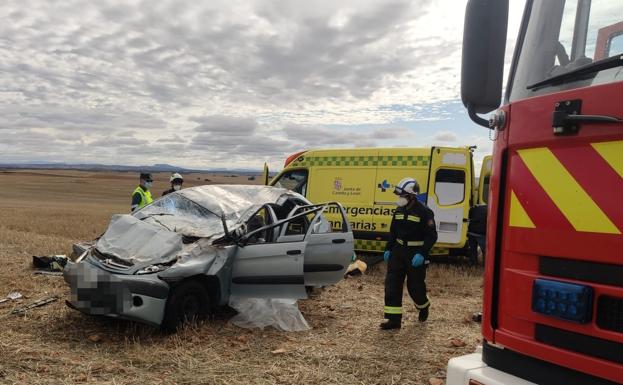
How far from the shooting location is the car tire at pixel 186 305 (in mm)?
4918

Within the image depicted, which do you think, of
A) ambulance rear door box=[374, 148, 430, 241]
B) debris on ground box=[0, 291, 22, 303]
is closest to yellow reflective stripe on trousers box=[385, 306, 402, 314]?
ambulance rear door box=[374, 148, 430, 241]

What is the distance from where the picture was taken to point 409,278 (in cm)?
585

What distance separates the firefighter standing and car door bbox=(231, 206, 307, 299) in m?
1.00

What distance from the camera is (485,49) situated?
6.72ft

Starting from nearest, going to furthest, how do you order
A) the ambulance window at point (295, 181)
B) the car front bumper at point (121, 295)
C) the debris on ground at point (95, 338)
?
the car front bumper at point (121, 295) < the debris on ground at point (95, 338) < the ambulance window at point (295, 181)

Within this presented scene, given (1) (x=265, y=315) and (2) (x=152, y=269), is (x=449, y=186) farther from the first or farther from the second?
(2) (x=152, y=269)

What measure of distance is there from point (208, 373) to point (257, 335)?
1.07 metres

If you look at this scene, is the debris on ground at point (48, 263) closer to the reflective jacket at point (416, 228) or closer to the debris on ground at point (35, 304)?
the debris on ground at point (35, 304)

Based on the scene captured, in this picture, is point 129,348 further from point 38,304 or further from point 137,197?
point 137,197

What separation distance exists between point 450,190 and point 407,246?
13.7 ft

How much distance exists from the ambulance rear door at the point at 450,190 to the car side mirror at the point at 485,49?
25.2ft

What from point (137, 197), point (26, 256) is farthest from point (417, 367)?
point (26, 256)

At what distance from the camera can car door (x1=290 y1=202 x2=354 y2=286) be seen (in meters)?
6.21

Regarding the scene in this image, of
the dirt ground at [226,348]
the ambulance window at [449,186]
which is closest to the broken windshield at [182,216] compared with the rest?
the dirt ground at [226,348]
